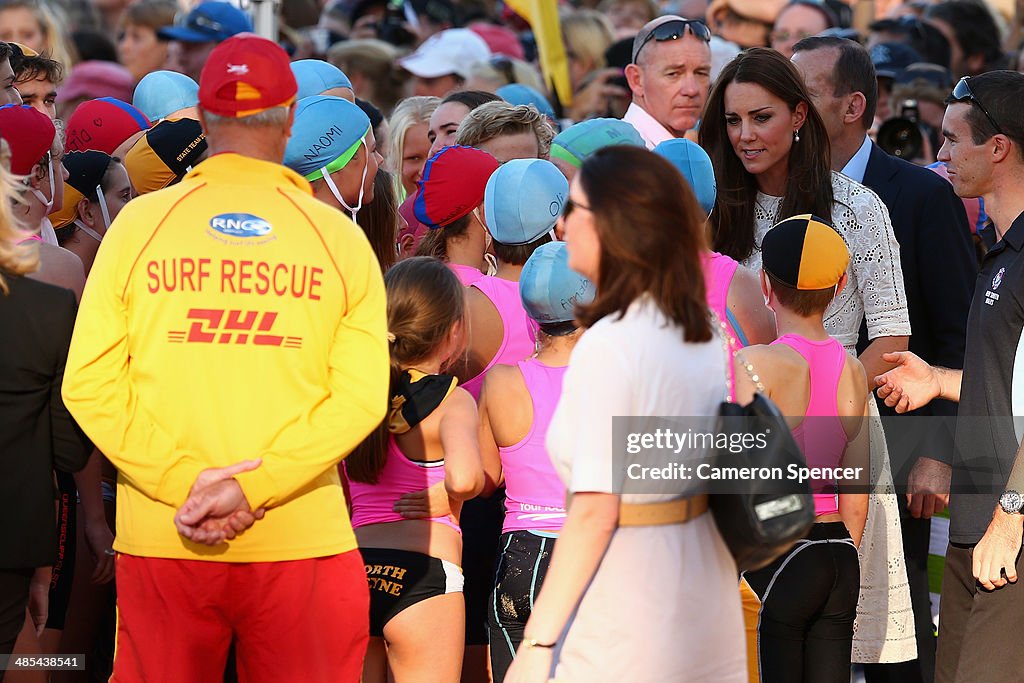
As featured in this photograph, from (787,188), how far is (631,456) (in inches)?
97.8

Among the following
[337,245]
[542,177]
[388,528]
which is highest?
[542,177]

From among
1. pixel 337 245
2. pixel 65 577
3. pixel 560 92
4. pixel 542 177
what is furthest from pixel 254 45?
pixel 560 92

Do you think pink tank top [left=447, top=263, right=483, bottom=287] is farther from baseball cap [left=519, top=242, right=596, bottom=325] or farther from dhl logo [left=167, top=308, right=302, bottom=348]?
dhl logo [left=167, top=308, right=302, bottom=348]

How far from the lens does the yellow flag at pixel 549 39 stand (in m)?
8.29

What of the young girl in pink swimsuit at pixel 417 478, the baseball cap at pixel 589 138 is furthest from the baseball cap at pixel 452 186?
the young girl in pink swimsuit at pixel 417 478

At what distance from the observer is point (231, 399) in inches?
119

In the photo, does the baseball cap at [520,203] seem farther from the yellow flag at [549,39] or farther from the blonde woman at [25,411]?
the yellow flag at [549,39]

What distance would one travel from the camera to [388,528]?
3807 millimetres

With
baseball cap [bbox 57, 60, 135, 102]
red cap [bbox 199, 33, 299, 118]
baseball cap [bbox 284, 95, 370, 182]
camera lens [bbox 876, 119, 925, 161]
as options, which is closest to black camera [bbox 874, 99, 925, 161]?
camera lens [bbox 876, 119, 925, 161]

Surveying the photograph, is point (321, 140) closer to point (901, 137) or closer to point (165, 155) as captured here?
point (165, 155)

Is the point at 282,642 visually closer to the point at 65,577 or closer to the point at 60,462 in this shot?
the point at 60,462

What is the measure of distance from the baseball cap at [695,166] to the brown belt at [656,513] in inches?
71.0

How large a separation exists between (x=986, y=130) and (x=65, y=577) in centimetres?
340

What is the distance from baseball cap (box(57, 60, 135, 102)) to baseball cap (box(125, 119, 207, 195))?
148 inches
